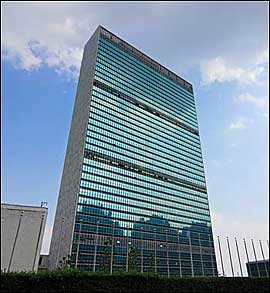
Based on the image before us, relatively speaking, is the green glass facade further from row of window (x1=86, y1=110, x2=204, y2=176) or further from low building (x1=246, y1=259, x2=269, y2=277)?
low building (x1=246, y1=259, x2=269, y2=277)

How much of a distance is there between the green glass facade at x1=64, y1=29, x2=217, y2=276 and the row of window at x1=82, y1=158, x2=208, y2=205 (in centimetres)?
38

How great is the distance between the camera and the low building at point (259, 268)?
97438 mm

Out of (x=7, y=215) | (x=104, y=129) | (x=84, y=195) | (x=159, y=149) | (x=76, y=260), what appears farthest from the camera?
(x=159, y=149)

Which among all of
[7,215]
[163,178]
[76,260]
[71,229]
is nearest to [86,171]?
[71,229]

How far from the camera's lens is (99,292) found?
78.0 ft

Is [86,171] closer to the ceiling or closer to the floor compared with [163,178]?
closer to the floor

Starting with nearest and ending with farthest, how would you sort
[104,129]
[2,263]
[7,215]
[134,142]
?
1. [2,263]
2. [7,215]
3. [104,129]
4. [134,142]

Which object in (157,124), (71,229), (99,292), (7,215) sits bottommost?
(99,292)

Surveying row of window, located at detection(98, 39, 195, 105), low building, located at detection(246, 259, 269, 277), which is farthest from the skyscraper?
low building, located at detection(246, 259, 269, 277)

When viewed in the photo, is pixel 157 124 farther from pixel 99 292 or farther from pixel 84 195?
Result: pixel 99 292

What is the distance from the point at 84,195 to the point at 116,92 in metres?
49.8

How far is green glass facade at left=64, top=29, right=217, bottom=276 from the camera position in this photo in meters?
86.6

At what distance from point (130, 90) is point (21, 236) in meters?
105

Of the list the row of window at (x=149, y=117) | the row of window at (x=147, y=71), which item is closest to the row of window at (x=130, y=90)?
the row of window at (x=149, y=117)
